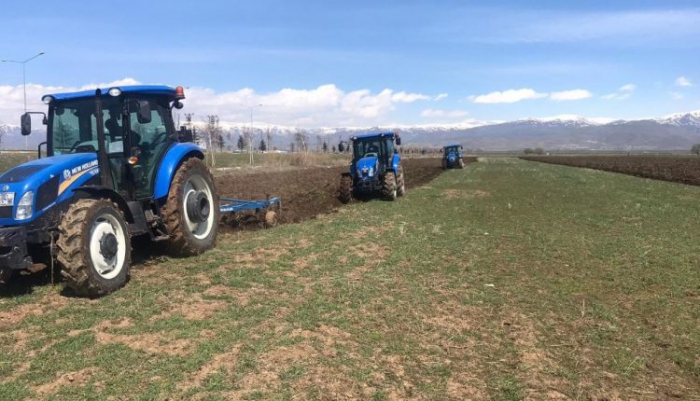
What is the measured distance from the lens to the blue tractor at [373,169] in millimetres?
17406

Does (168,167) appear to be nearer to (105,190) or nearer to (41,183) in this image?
(105,190)

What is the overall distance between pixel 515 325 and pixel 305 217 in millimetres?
9147

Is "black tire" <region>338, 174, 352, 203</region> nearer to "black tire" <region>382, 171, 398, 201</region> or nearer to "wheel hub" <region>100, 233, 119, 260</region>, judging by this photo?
"black tire" <region>382, 171, 398, 201</region>

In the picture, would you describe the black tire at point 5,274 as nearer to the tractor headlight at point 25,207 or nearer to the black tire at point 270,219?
the tractor headlight at point 25,207

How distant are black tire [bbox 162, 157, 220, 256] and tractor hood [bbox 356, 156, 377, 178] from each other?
28.4ft

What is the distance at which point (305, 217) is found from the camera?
46.3 feet

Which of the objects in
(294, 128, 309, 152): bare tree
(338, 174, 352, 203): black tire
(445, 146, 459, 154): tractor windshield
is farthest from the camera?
(294, 128, 309, 152): bare tree

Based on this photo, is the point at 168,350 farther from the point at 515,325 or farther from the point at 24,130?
the point at 24,130

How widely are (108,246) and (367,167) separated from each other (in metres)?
11.9

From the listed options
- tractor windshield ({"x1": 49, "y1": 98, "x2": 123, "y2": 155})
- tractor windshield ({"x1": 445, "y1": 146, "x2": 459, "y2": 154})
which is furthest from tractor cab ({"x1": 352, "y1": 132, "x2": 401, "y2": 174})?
tractor windshield ({"x1": 445, "y1": 146, "x2": 459, "y2": 154})

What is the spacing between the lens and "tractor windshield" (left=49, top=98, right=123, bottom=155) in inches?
289

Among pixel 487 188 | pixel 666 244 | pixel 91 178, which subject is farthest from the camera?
pixel 487 188

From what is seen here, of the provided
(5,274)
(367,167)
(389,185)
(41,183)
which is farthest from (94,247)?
(389,185)

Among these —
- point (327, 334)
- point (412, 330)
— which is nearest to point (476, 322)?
point (412, 330)
